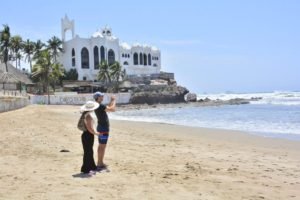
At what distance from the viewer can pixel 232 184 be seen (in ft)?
21.4

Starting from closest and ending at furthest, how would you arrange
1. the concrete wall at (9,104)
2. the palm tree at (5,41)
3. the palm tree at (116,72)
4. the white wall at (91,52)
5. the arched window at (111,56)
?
the concrete wall at (9,104), the palm tree at (5,41), the palm tree at (116,72), the white wall at (91,52), the arched window at (111,56)

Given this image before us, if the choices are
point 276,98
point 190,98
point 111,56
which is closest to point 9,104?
point 111,56

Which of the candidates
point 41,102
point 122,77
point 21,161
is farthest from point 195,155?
point 122,77

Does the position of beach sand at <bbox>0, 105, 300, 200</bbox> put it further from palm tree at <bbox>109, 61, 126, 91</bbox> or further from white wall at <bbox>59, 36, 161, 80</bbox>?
white wall at <bbox>59, 36, 161, 80</bbox>

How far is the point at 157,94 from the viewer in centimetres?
7494

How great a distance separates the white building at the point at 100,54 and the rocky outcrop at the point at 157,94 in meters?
10.2

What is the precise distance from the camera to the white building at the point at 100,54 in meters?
77.8

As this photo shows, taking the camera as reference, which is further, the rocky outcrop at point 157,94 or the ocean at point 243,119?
the rocky outcrop at point 157,94

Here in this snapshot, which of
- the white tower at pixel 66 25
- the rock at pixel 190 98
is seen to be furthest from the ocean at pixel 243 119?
the white tower at pixel 66 25

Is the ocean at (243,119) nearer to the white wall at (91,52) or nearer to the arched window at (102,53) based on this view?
the white wall at (91,52)

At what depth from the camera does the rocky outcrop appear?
69750mm

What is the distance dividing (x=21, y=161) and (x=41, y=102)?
44.4 m

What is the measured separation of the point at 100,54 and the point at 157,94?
14116 millimetres

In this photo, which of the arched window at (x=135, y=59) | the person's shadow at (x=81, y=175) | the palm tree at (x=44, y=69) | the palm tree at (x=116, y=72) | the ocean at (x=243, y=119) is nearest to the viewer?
the person's shadow at (x=81, y=175)
